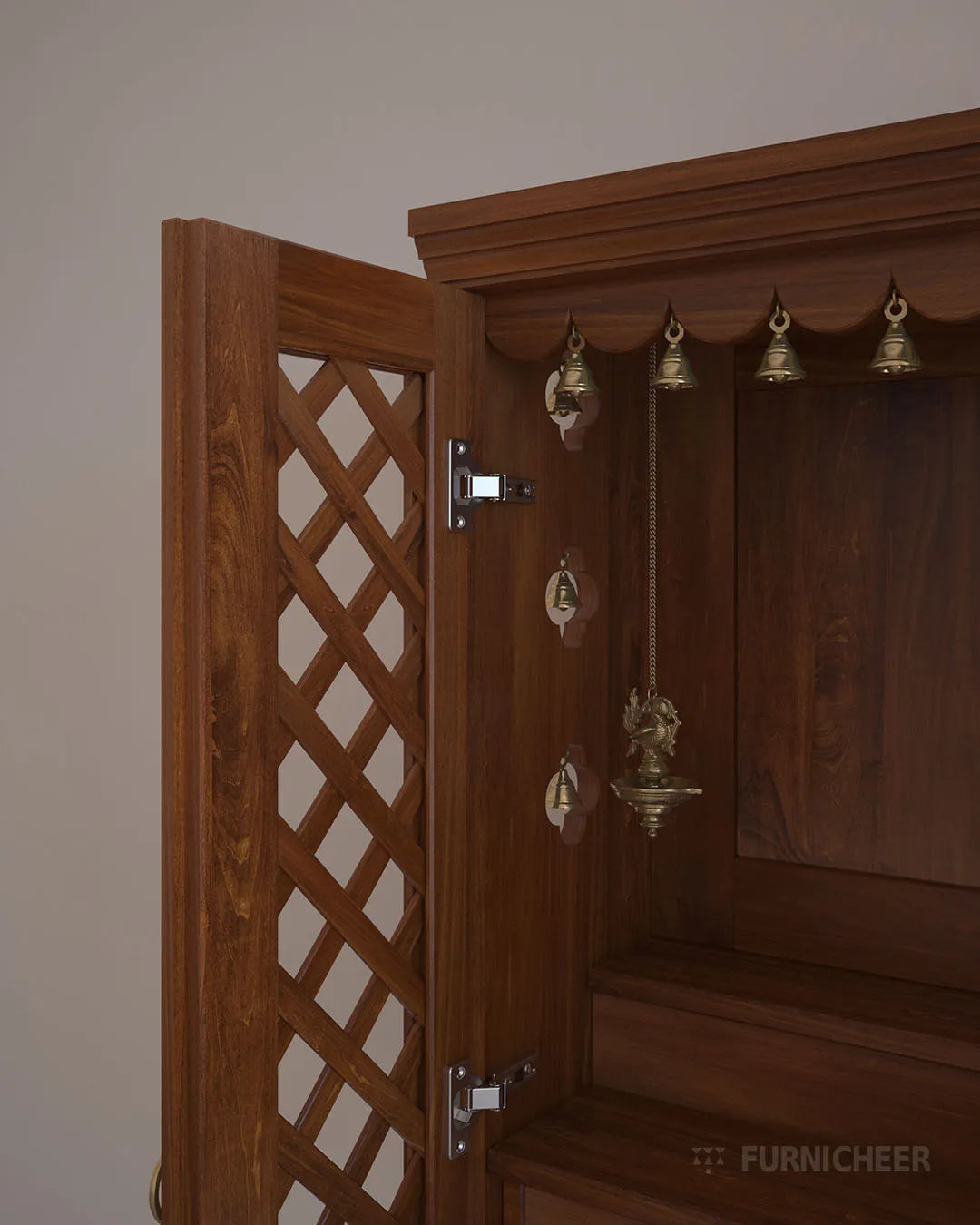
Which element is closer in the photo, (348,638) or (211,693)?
(211,693)

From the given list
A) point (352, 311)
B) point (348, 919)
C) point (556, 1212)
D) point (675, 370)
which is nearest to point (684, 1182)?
point (556, 1212)

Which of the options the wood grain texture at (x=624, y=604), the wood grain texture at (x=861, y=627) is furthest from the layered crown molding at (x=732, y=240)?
the wood grain texture at (x=861, y=627)

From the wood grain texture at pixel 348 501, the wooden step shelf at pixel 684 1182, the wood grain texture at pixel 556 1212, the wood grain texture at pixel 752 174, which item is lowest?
the wood grain texture at pixel 556 1212

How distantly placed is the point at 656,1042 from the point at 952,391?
1157mm

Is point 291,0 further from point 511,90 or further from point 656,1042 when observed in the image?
point 656,1042

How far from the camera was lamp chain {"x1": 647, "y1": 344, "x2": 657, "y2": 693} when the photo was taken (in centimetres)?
218

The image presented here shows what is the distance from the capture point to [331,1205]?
5.24 feet

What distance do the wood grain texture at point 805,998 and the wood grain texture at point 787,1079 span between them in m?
0.02

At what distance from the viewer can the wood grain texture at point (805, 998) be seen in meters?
1.88

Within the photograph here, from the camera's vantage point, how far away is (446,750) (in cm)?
175

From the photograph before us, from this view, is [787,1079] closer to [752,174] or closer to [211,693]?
[211,693]

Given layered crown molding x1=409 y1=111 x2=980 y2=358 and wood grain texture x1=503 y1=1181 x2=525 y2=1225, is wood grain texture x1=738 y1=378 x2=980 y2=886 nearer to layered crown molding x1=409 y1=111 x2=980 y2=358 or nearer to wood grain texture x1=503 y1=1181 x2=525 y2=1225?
layered crown molding x1=409 y1=111 x2=980 y2=358

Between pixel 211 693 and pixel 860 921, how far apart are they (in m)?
1.29

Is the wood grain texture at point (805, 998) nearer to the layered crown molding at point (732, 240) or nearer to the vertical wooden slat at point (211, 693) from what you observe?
the vertical wooden slat at point (211, 693)
